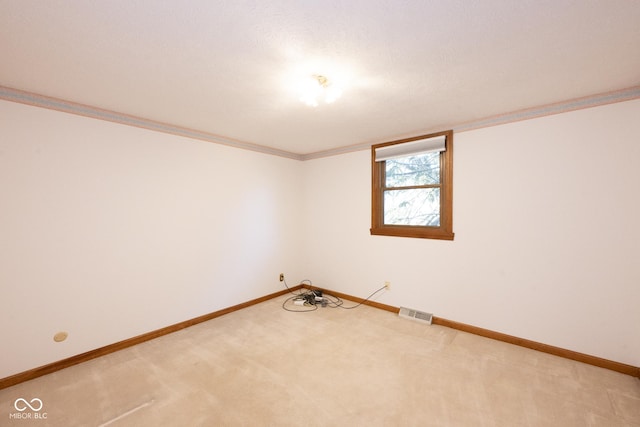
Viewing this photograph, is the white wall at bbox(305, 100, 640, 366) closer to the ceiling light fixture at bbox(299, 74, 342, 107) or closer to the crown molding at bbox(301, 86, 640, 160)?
the crown molding at bbox(301, 86, 640, 160)

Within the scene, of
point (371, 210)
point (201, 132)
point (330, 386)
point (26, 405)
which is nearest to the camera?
point (26, 405)

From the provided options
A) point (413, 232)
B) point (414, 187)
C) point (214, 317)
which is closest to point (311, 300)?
point (214, 317)

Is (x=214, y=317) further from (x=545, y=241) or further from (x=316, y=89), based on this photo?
(x=545, y=241)

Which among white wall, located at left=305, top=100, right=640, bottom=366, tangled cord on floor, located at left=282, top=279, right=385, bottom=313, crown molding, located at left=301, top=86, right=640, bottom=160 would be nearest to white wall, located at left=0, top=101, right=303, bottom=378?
tangled cord on floor, located at left=282, top=279, right=385, bottom=313

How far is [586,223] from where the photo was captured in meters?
2.31

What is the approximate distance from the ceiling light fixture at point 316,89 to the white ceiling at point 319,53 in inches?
4.3

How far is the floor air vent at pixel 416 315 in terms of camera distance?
3.14 metres

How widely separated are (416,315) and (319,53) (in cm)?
302

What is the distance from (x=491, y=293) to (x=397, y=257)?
1.09 meters

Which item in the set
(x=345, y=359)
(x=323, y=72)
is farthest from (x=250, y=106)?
(x=345, y=359)

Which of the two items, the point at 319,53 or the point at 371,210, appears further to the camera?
the point at 371,210

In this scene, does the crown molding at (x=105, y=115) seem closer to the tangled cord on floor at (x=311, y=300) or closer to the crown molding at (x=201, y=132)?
the crown molding at (x=201, y=132)

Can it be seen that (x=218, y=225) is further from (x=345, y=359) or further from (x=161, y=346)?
(x=345, y=359)

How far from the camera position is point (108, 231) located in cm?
255
